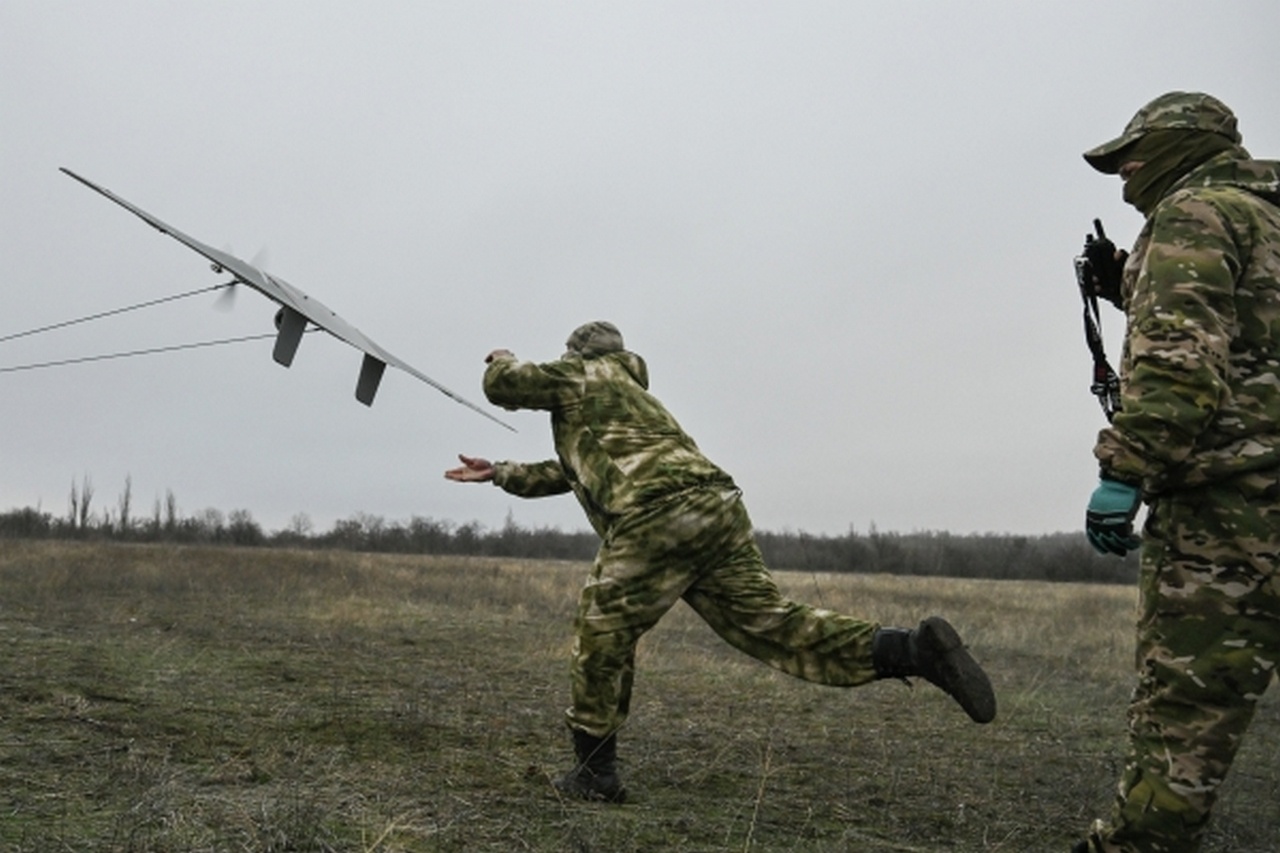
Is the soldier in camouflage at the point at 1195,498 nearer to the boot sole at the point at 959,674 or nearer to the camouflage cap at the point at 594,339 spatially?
the boot sole at the point at 959,674

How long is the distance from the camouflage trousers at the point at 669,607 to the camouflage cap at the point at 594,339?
0.88 m

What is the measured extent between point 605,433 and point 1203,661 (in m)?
2.59

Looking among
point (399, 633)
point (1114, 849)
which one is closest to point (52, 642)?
point (399, 633)

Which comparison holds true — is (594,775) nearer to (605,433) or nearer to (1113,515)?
(605,433)

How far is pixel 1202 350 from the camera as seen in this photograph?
10.2ft

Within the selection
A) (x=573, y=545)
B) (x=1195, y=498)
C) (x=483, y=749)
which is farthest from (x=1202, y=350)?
(x=573, y=545)

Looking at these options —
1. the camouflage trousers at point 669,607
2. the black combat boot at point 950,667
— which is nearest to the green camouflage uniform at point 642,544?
the camouflage trousers at point 669,607

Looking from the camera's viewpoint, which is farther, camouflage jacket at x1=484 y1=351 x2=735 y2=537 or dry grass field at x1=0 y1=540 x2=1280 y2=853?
camouflage jacket at x1=484 y1=351 x2=735 y2=537

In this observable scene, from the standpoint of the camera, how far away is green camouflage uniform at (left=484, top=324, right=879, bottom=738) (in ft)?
A: 15.3

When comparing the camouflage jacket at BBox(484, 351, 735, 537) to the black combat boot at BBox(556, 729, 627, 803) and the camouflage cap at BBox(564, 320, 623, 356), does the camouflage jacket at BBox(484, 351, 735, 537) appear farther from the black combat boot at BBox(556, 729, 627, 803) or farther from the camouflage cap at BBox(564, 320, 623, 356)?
the black combat boot at BBox(556, 729, 627, 803)

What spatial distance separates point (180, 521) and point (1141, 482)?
65.0m

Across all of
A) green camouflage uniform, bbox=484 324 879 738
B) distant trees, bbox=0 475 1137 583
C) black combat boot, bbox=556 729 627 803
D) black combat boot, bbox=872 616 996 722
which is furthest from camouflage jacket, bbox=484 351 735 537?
distant trees, bbox=0 475 1137 583

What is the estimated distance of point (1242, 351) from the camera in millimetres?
3268

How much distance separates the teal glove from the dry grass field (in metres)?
1.46
